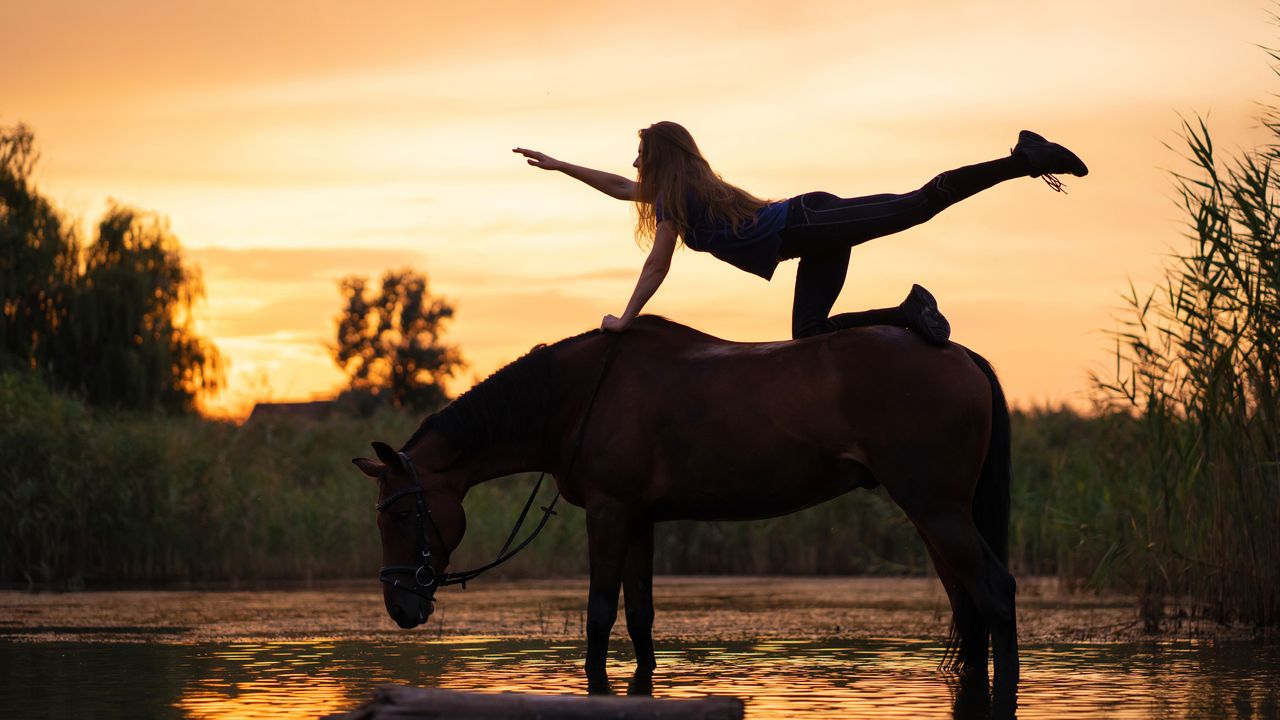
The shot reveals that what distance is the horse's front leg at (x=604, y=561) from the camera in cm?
661

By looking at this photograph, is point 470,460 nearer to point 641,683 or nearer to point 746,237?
point 641,683

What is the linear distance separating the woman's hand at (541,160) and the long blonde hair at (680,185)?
602 millimetres

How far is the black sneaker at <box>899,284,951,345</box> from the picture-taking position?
6582 mm

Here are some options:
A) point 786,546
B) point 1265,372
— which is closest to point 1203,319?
point 1265,372

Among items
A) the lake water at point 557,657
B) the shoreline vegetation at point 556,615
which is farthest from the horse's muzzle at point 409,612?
the shoreline vegetation at point 556,615

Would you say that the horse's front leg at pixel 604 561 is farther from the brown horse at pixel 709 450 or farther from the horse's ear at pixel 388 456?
the horse's ear at pixel 388 456

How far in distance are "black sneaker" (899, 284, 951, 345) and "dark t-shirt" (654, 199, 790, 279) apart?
61 cm

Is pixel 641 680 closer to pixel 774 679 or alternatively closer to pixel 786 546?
pixel 774 679

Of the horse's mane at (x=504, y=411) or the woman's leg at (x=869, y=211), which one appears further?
the horse's mane at (x=504, y=411)

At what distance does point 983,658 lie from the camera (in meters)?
6.91

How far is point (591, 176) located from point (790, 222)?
115 cm

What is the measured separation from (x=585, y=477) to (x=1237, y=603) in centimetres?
479

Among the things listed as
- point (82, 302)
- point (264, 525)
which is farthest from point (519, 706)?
point (82, 302)

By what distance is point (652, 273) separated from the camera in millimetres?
6832
